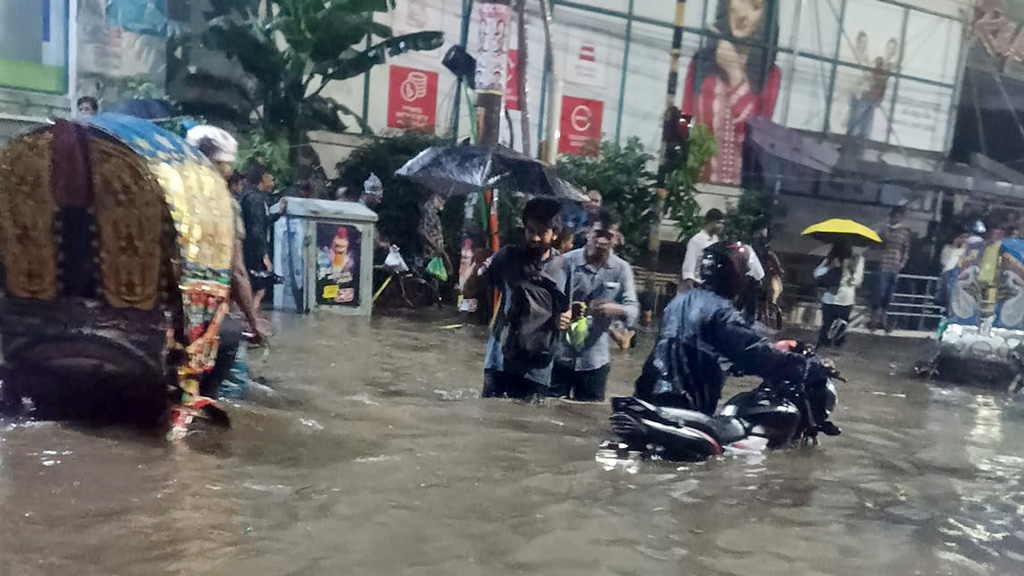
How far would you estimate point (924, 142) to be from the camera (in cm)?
825

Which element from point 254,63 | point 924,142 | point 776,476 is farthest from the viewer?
point 254,63

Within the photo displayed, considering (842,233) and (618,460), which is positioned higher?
(842,233)

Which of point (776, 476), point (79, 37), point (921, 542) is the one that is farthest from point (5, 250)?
point (79, 37)

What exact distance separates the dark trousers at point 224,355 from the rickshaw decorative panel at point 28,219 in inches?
32.3

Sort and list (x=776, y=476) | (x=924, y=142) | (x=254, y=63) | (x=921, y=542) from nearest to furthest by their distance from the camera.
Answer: (x=921, y=542), (x=776, y=476), (x=924, y=142), (x=254, y=63)

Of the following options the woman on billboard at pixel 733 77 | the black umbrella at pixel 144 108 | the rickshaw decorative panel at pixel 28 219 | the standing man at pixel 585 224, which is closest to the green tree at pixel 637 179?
the woman on billboard at pixel 733 77

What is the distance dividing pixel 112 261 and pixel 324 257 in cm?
459

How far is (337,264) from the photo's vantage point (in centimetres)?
869

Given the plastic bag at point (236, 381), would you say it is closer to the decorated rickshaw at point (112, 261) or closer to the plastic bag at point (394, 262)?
the decorated rickshaw at point (112, 261)

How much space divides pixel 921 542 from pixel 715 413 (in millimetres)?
1249

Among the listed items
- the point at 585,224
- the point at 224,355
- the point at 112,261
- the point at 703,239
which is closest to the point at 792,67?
the point at 703,239

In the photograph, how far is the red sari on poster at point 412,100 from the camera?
928cm

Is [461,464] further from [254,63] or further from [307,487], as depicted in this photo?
[254,63]

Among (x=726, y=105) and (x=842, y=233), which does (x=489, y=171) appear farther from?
(x=726, y=105)
